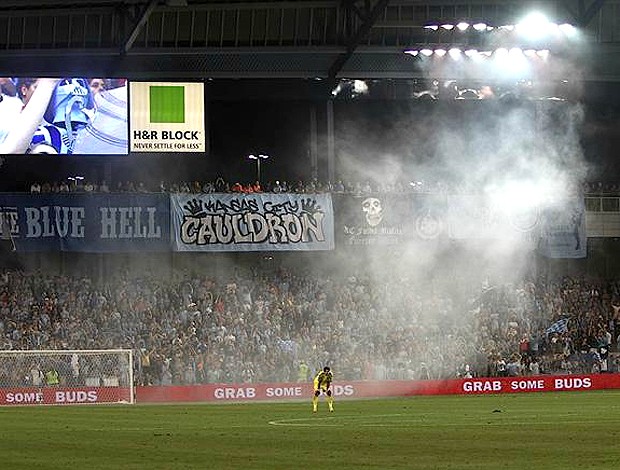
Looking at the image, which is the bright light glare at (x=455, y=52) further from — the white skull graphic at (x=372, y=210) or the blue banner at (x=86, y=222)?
the blue banner at (x=86, y=222)

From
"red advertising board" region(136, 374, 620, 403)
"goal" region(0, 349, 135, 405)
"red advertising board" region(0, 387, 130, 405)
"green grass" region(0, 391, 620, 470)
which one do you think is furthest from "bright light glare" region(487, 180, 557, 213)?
"red advertising board" region(0, 387, 130, 405)

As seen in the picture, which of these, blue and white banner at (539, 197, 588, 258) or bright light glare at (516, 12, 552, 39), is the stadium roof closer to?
bright light glare at (516, 12, 552, 39)

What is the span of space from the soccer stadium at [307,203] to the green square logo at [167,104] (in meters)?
0.07

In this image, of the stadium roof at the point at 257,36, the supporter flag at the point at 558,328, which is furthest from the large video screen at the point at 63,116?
the supporter flag at the point at 558,328

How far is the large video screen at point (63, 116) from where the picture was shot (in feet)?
144

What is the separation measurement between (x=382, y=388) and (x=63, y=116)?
47.9 feet

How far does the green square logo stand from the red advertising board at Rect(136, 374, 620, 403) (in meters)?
10.9

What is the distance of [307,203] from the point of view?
150 feet

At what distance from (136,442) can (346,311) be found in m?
25.9

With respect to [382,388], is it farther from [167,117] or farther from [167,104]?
[167,104]

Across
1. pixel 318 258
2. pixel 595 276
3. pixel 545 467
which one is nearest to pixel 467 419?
pixel 545 467

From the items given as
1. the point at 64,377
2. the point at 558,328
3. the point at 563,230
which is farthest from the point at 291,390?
the point at 563,230

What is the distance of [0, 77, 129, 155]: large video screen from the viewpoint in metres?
43.8

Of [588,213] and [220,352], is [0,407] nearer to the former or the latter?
[220,352]
